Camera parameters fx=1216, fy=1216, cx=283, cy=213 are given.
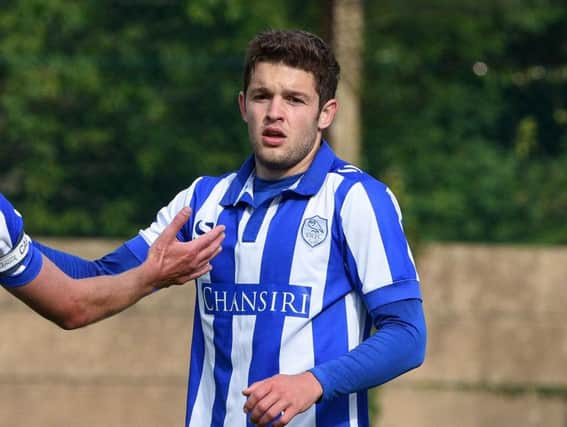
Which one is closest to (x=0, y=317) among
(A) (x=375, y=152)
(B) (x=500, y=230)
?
(A) (x=375, y=152)

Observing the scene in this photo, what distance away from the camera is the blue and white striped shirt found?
3.43 meters

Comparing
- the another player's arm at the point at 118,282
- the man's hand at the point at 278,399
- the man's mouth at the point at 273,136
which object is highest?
the man's mouth at the point at 273,136

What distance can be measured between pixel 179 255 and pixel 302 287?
36 centimetres

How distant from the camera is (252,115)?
365cm

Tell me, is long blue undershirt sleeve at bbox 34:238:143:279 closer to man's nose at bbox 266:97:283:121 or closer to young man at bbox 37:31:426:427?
young man at bbox 37:31:426:427

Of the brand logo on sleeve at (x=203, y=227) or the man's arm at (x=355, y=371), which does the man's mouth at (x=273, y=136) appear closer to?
the brand logo on sleeve at (x=203, y=227)

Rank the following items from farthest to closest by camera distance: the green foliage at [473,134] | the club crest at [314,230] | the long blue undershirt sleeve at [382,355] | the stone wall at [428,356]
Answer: the green foliage at [473,134]
the stone wall at [428,356]
the club crest at [314,230]
the long blue undershirt sleeve at [382,355]

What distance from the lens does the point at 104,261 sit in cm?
379

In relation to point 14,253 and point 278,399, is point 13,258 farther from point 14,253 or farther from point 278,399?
point 278,399

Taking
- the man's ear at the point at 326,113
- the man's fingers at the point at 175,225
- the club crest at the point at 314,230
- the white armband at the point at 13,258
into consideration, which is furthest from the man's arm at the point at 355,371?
the white armband at the point at 13,258

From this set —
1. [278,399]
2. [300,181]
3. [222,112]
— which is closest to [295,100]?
[300,181]

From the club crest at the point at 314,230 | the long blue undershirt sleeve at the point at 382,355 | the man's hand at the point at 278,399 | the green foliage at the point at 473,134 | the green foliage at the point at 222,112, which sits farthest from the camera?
the green foliage at the point at 473,134

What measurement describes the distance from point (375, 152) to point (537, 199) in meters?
1.13

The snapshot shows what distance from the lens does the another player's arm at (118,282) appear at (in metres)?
3.42
